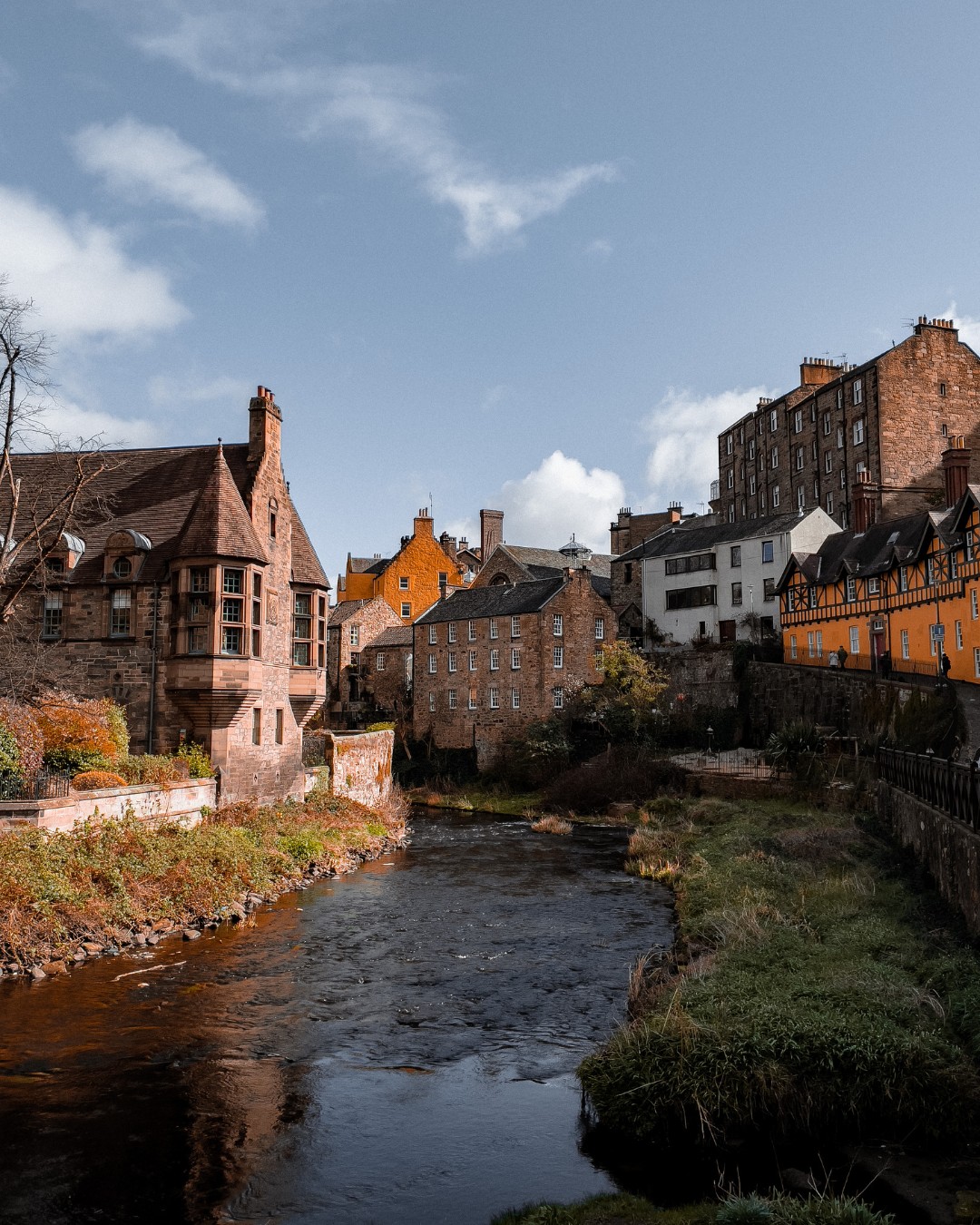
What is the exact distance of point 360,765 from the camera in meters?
36.8

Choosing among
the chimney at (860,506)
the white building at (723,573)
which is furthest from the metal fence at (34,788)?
the white building at (723,573)

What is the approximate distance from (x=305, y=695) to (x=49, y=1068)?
66.8 feet

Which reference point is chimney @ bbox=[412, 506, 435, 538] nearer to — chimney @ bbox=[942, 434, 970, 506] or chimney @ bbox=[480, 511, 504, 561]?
chimney @ bbox=[480, 511, 504, 561]

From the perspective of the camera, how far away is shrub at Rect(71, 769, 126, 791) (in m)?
21.4

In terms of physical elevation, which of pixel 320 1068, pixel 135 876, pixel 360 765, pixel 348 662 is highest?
pixel 348 662

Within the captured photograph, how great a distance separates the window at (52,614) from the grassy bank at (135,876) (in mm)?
7894

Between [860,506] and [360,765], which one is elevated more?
[860,506]

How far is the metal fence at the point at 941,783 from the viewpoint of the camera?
1402cm

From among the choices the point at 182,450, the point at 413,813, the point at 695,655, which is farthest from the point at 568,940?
the point at 695,655

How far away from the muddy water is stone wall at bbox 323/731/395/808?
12958 millimetres

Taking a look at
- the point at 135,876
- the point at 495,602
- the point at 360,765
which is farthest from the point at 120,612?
the point at 495,602

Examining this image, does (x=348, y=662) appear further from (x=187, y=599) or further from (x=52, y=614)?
(x=187, y=599)

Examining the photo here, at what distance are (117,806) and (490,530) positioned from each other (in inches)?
2114

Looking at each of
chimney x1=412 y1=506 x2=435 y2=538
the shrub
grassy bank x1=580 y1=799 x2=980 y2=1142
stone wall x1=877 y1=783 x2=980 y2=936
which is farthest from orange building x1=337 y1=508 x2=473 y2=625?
grassy bank x1=580 y1=799 x2=980 y2=1142
